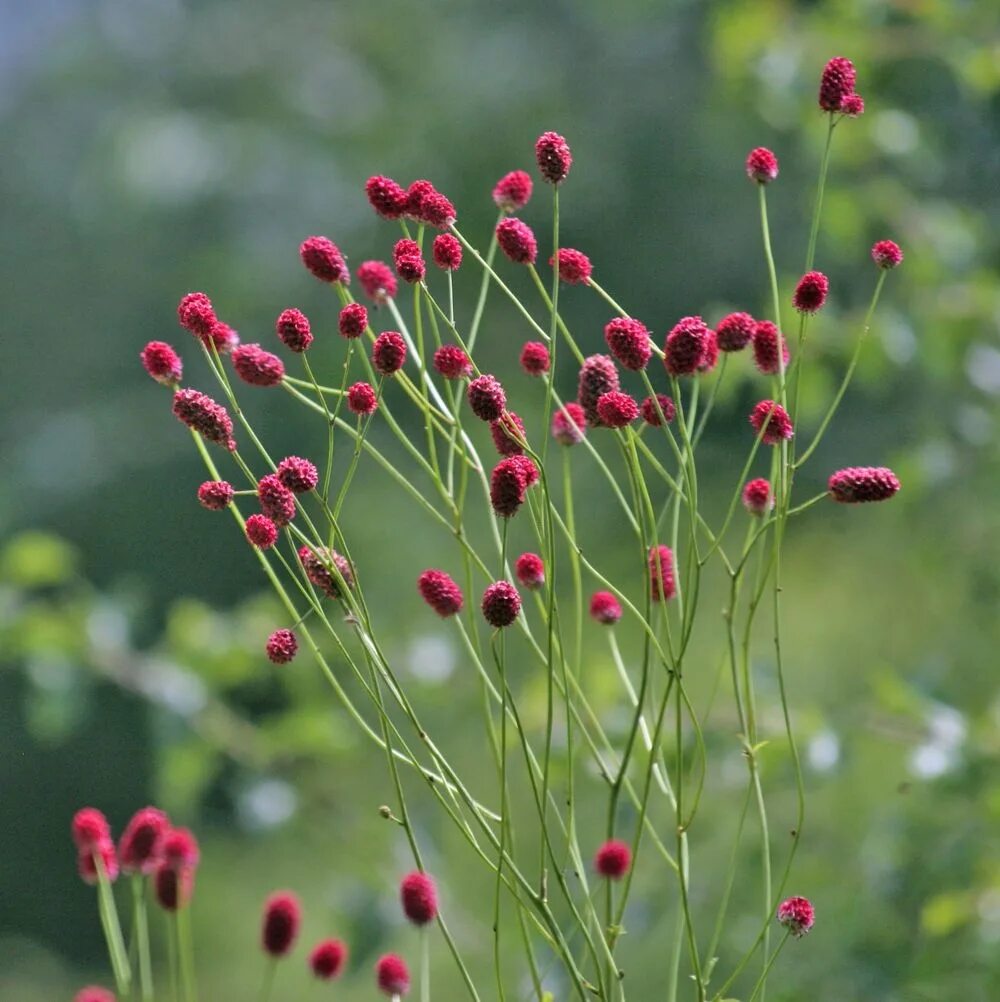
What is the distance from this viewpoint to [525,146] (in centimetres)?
384

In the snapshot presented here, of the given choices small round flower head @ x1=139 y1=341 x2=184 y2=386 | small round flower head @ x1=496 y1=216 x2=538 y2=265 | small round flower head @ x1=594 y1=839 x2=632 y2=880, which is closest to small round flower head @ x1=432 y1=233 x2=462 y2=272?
small round flower head @ x1=496 y1=216 x2=538 y2=265

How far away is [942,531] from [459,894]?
1.00m

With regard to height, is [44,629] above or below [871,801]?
above

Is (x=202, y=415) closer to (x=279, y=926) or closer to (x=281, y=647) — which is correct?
(x=281, y=647)

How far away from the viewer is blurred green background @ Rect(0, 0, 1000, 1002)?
4.62 feet

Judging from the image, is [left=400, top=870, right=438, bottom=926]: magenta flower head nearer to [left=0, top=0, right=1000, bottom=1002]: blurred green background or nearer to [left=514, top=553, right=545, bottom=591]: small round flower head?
[left=514, top=553, right=545, bottom=591]: small round flower head

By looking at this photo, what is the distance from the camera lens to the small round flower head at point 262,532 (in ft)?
2.03

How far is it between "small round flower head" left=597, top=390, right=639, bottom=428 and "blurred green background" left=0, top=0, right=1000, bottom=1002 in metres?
0.54

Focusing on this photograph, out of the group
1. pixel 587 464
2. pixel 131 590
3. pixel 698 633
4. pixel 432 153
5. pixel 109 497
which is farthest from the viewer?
pixel 109 497

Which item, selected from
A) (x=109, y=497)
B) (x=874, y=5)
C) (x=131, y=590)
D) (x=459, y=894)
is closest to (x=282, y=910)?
(x=131, y=590)

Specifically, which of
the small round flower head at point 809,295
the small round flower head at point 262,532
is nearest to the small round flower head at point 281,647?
the small round flower head at point 262,532

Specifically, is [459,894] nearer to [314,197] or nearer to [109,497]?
[314,197]

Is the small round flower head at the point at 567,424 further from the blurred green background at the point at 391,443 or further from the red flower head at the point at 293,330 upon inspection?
the blurred green background at the point at 391,443

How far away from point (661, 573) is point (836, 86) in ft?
0.74
